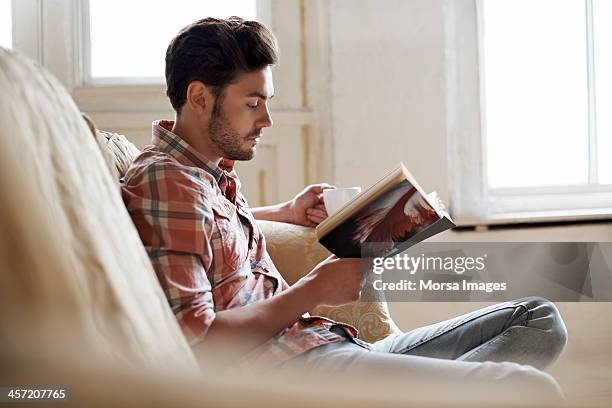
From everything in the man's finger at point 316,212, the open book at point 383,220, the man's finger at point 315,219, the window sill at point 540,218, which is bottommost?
the window sill at point 540,218

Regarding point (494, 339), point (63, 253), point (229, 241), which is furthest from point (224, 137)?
point (63, 253)

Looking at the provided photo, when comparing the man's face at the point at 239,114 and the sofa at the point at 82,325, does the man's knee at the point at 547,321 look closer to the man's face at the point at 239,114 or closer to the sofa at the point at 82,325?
the man's face at the point at 239,114

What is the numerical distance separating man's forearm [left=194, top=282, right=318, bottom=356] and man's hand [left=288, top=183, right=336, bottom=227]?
59 cm

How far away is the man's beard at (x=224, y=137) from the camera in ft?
4.60

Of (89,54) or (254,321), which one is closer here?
(254,321)

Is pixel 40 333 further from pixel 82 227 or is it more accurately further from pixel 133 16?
pixel 133 16

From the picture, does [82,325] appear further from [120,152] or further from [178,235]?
[120,152]

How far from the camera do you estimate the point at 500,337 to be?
1.43 meters

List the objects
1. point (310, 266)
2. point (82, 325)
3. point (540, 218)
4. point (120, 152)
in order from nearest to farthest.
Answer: point (82, 325) < point (120, 152) < point (310, 266) < point (540, 218)

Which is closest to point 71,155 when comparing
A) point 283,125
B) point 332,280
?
point 332,280

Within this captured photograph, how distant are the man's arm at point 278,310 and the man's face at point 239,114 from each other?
0.31 metres

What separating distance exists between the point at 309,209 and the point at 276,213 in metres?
0.10

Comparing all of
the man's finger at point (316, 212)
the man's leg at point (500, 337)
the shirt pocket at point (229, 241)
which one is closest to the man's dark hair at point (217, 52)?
the shirt pocket at point (229, 241)

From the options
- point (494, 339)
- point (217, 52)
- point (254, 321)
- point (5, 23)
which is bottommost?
point (494, 339)
